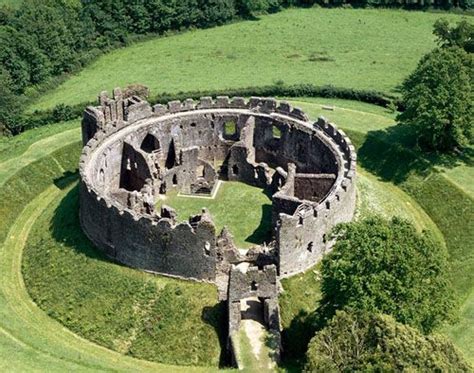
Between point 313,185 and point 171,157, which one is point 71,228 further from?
point 313,185

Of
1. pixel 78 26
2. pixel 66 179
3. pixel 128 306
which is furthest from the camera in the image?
pixel 78 26

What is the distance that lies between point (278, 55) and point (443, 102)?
214 feet

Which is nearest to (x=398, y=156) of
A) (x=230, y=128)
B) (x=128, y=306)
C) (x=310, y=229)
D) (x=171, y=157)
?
(x=230, y=128)

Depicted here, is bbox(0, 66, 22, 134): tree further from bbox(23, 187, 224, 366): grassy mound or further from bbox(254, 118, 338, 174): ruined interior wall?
bbox(23, 187, 224, 366): grassy mound

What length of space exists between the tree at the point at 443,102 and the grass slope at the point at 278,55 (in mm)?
33089

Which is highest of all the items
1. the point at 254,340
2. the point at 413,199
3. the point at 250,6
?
the point at 250,6

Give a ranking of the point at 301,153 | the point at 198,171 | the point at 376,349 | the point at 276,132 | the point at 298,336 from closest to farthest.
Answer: the point at 376,349 < the point at 298,336 < the point at 301,153 < the point at 198,171 < the point at 276,132

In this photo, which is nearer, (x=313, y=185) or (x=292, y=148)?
(x=313, y=185)

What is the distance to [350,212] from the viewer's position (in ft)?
264

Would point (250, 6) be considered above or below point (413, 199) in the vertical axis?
above

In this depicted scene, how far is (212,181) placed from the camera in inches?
3654

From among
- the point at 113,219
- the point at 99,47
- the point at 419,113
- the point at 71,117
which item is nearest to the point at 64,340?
the point at 113,219

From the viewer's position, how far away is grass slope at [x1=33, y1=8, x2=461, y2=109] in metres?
136

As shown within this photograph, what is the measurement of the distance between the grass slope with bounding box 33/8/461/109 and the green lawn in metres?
42.9
